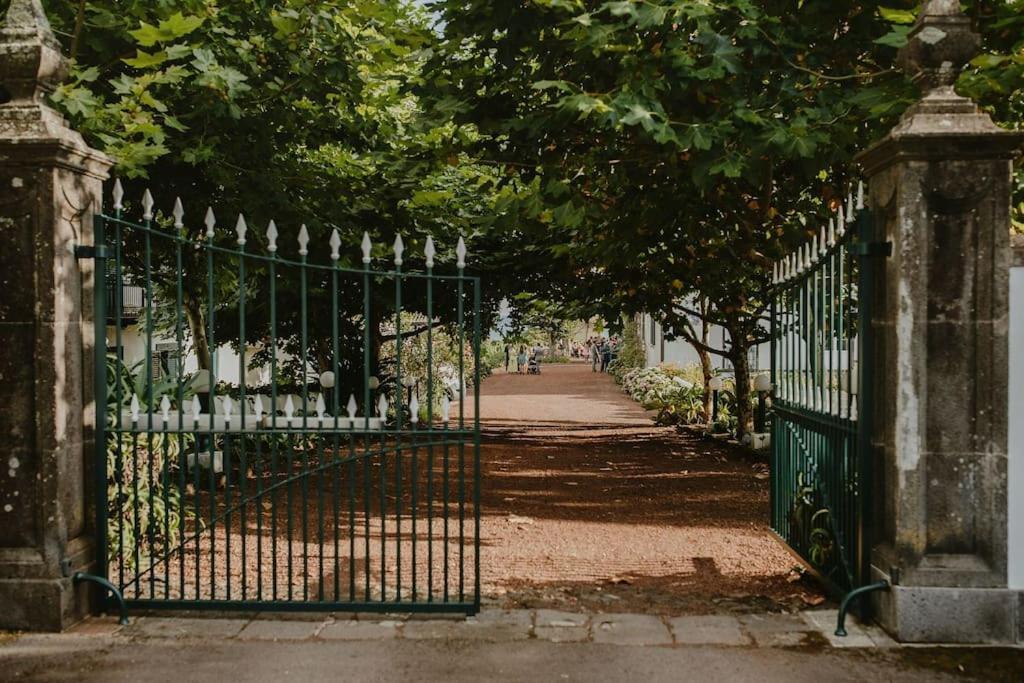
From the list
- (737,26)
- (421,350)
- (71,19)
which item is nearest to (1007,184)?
(737,26)

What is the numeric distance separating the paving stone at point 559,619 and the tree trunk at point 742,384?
10.8 metres

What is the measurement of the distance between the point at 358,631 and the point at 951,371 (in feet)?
11.0

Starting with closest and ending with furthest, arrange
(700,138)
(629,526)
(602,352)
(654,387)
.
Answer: (700,138)
(629,526)
(654,387)
(602,352)

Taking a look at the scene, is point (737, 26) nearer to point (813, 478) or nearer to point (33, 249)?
point (813, 478)

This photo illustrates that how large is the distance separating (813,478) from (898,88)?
2481mm

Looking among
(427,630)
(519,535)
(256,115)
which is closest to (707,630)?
(427,630)

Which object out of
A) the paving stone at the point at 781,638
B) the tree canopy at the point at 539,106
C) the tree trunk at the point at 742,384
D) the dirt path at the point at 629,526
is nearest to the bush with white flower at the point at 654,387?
the dirt path at the point at 629,526

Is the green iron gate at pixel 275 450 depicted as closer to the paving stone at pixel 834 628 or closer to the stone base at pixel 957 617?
the paving stone at pixel 834 628

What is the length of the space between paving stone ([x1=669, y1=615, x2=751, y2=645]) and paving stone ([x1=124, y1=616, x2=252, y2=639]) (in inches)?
93.1

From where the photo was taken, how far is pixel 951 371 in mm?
5426

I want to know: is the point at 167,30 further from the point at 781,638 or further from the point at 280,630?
the point at 781,638

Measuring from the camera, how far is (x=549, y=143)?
942cm

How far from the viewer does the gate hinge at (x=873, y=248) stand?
5.59 m

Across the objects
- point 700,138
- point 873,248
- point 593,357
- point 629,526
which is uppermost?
point 700,138
